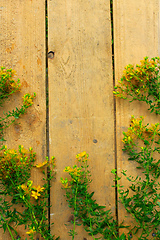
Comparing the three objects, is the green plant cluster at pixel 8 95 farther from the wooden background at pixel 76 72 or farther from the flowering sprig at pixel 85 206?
the flowering sprig at pixel 85 206

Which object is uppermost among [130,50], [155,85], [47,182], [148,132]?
[130,50]

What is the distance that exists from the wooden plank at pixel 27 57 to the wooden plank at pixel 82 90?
0.18 feet

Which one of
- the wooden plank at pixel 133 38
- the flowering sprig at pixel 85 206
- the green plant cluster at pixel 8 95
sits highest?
the wooden plank at pixel 133 38

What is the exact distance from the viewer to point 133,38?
1340 mm

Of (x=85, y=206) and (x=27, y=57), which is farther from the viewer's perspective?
(x=27, y=57)

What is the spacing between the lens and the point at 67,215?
1.24 meters

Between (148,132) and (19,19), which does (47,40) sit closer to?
(19,19)

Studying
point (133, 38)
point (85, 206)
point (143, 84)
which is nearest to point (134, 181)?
point (85, 206)

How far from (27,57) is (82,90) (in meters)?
0.37

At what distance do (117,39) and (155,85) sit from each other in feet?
1.17

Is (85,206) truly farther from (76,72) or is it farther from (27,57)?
(27,57)

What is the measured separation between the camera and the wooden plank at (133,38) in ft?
4.31

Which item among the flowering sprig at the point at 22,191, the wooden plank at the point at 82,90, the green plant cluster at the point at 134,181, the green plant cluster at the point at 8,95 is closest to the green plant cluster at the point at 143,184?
the green plant cluster at the point at 134,181

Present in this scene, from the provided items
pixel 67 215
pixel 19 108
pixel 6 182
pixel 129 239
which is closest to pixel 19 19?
pixel 19 108
